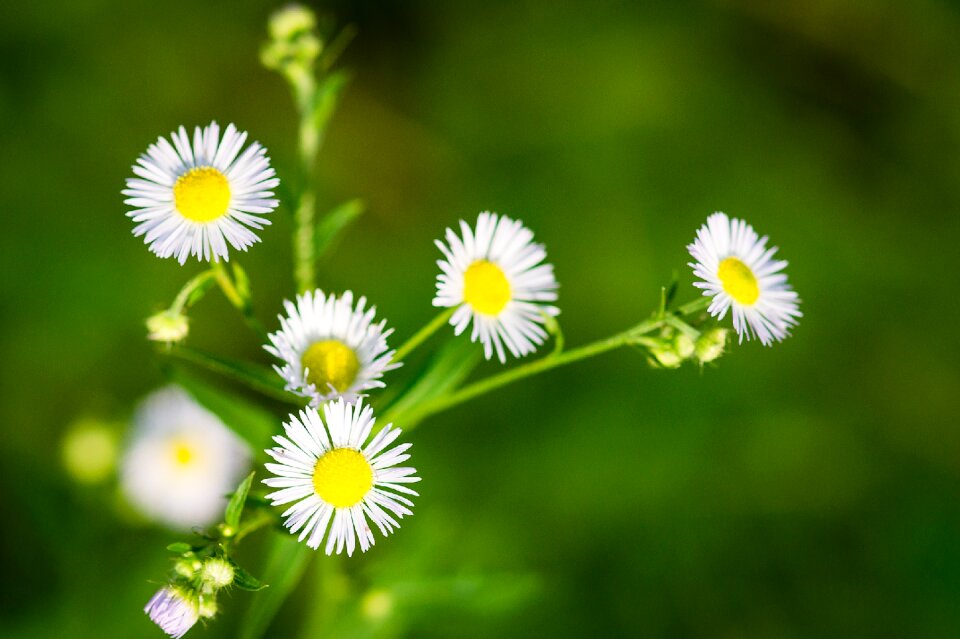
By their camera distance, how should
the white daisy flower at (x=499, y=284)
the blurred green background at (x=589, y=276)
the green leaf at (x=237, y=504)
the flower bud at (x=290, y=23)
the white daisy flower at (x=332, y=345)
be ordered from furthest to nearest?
1. the blurred green background at (x=589, y=276)
2. the flower bud at (x=290, y=23)
3. the white daisy flower at (x=499, y=284)
4. the white daisy flower at (x=332, y=345)
5. the green leaf at (x=237, y=504)

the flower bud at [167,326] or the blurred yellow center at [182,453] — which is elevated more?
the blurred yellow center at [182,453]

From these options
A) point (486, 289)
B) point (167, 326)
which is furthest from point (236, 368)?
point (486, 289)

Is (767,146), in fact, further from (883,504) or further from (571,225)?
(883,504)

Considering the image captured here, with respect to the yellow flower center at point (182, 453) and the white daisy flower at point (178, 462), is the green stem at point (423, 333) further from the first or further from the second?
the yellow flower center at point (182, 453)

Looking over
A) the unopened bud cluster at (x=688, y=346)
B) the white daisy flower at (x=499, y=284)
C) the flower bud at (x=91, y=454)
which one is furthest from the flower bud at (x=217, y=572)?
the flower bud at (x=91, y=454)

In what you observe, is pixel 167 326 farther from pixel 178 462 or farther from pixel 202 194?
pixel 178 462

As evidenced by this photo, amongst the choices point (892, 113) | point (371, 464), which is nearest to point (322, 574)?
point (371, 464)

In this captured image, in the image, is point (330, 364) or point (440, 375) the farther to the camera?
point (440, 375)
